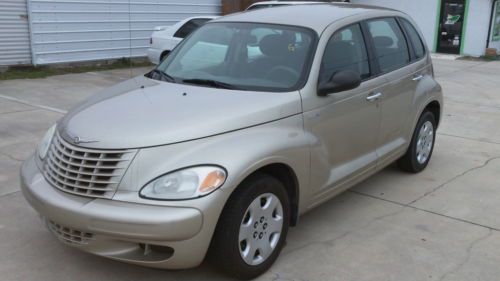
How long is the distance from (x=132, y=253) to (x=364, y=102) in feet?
7.70

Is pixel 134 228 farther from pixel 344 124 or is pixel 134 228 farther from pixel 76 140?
pixel 344 124

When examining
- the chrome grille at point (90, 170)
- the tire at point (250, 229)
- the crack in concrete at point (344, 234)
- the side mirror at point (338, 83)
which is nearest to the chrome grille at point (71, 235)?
the chrome grille at point (90, 170)

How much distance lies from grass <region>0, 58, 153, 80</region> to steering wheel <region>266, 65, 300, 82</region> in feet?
30.3

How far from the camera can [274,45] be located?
4.26m

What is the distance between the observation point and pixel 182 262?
3.14 m

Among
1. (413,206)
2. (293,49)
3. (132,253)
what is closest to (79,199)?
(132,253)

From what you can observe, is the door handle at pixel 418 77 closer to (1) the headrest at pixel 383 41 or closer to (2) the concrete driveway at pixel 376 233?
(1) the headrest at pixel 383 41

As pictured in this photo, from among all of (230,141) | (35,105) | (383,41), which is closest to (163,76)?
(230,141)

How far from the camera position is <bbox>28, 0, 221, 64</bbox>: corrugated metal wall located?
42.8ft

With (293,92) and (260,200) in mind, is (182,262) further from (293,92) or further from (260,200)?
(293,92)

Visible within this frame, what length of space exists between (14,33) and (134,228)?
1107cm

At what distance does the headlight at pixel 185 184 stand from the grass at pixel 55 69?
32.2 ft

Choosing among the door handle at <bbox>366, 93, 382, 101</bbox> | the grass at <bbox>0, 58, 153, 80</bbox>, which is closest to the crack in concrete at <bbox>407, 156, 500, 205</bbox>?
the door handle at <bbox>366, 93, 382, 101</bbox>

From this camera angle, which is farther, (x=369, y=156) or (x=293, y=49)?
(x=369, y=156)
